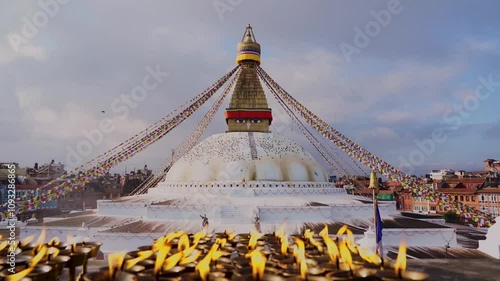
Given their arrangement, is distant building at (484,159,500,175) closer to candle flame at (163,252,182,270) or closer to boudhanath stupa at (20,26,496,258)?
boudhanath stupa at (20,26,496,258)

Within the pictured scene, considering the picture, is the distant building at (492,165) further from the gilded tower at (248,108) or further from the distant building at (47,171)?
the distant building at (47,171)

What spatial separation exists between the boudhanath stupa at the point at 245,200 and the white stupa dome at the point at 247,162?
5 cm

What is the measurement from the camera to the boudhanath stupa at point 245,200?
41.1 ft

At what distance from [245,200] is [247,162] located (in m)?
2.66

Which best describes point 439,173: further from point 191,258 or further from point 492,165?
point 191,258

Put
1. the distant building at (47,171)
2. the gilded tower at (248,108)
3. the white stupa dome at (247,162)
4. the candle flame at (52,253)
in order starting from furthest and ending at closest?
the distant building at (47,171) → the gilded tower at (248,108) → the white stupa dome at (247,162) → the candle flame at (52,253)

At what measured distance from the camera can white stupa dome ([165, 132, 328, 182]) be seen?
17.8 m

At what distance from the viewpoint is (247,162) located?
59.3 feet

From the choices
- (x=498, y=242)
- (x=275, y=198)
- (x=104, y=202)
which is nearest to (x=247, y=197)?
(x=275, y=198)

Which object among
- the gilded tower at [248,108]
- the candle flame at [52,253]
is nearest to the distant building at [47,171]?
the gilded tower at [248,108]

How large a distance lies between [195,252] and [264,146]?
1450cm

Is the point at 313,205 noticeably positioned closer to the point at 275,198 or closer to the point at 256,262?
the point at 275,198

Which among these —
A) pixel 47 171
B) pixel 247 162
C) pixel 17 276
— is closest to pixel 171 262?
pixel 17 276

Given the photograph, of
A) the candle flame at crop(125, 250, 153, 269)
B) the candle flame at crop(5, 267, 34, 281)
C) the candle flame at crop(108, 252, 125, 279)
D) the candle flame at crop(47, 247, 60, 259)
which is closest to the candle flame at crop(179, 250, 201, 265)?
the candle flame at crop(125, 250, 153, 269)
